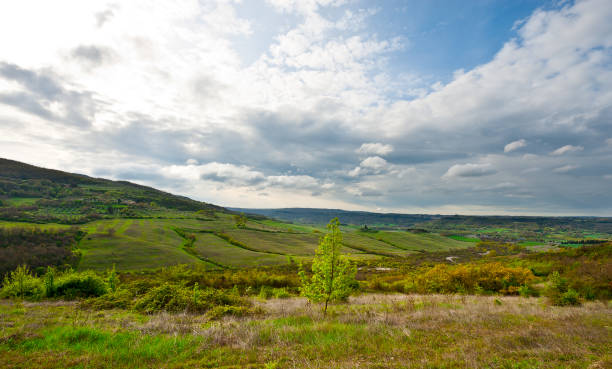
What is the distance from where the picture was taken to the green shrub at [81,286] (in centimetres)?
2250

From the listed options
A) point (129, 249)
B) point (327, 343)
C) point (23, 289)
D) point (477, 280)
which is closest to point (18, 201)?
point (129, 249)

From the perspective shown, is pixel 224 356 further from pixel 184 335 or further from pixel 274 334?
pixel 184 335

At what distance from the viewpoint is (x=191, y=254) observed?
283ft

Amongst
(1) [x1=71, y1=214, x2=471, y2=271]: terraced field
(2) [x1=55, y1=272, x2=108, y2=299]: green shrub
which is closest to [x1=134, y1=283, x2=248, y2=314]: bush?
(2) [x1=55, y1=272, x2=108, y2=299]: green shrub

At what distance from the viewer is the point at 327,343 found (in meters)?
8.94

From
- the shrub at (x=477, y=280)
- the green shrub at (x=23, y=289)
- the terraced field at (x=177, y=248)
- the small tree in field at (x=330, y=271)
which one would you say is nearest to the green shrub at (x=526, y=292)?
the shrub at (x=477, y=280)

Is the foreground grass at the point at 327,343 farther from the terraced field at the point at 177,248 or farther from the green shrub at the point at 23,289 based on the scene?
the terraced field at the point at 177,248

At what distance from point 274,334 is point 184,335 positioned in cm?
366

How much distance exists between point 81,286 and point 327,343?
1025 inches

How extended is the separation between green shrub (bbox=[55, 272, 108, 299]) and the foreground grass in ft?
38.0

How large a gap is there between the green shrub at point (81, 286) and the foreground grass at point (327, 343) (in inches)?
455

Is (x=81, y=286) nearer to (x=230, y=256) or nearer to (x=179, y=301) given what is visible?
(x=179, y=301)

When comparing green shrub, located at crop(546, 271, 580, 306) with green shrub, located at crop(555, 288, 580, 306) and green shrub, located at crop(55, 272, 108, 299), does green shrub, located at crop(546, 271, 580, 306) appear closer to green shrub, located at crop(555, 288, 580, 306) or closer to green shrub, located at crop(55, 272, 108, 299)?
green shrub, located at crop(555, 288, 580, 306)

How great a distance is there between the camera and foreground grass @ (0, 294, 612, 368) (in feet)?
24.5
